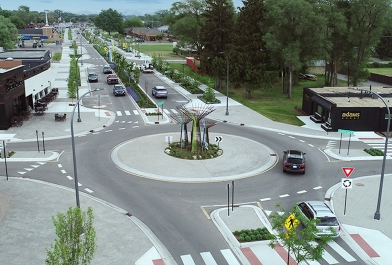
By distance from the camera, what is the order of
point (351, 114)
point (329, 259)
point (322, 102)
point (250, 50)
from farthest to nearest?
point (250, 50), point (322, 102), point (351, 114), point (329, 259)

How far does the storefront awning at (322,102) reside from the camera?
135 ft

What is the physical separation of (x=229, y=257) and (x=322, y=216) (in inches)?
198

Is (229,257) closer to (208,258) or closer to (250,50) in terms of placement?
(208,258)

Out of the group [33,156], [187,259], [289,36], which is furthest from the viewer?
[289,36]

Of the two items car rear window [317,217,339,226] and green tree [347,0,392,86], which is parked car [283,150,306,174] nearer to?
car rear window [317,217,339,226]

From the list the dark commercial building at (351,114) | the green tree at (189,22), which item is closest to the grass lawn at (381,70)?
the green tree at (189,22)

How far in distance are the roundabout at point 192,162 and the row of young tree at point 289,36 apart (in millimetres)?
20606

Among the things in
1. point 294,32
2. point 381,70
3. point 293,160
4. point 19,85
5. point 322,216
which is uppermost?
point 294,32

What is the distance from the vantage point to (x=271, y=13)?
51.7m

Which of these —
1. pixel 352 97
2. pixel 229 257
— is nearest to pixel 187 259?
pixel 229 257

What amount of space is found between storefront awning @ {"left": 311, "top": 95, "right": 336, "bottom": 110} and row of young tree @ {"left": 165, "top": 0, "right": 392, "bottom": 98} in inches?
315

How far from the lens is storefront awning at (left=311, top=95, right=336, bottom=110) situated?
41000 mm

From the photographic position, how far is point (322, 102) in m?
42.9

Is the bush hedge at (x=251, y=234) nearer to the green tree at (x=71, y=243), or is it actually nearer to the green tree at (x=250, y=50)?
the green tree at (x=71, y=243)
